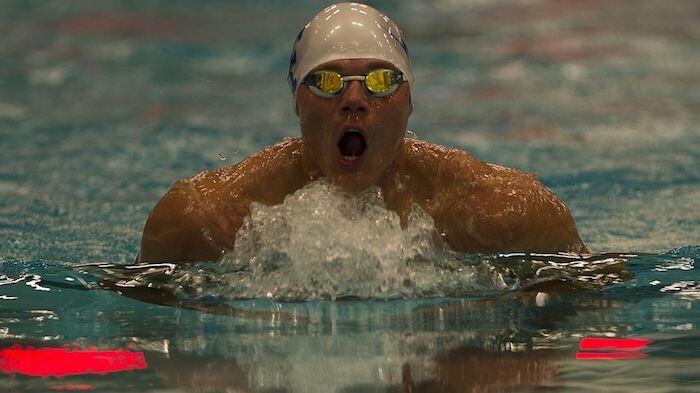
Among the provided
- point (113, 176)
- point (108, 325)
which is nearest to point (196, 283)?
point (108, 325)

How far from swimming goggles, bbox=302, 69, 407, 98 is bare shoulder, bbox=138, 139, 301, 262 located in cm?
28

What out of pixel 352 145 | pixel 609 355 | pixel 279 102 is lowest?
pixel 609 355

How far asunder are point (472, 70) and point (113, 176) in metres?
3.03

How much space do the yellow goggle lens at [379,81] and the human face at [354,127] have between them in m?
0.02

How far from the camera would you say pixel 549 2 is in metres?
8.70

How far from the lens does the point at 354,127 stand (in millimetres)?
2787

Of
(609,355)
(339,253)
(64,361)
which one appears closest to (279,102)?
(339,253)

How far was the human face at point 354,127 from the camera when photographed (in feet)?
9.18

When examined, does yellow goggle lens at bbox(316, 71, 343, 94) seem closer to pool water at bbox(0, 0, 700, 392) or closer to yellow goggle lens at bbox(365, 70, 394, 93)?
yellow goggle lens at bbox(365, 70, 394, 93)

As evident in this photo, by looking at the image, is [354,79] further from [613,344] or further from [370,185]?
[613,344]

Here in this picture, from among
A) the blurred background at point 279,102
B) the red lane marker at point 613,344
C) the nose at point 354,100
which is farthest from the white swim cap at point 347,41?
the blurred background at point 279,102

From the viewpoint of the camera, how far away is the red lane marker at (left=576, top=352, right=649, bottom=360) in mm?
2168

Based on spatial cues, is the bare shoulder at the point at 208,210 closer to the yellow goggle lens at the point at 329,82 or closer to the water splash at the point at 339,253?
the water splash at the point at 339,253

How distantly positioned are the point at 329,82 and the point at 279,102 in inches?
168
